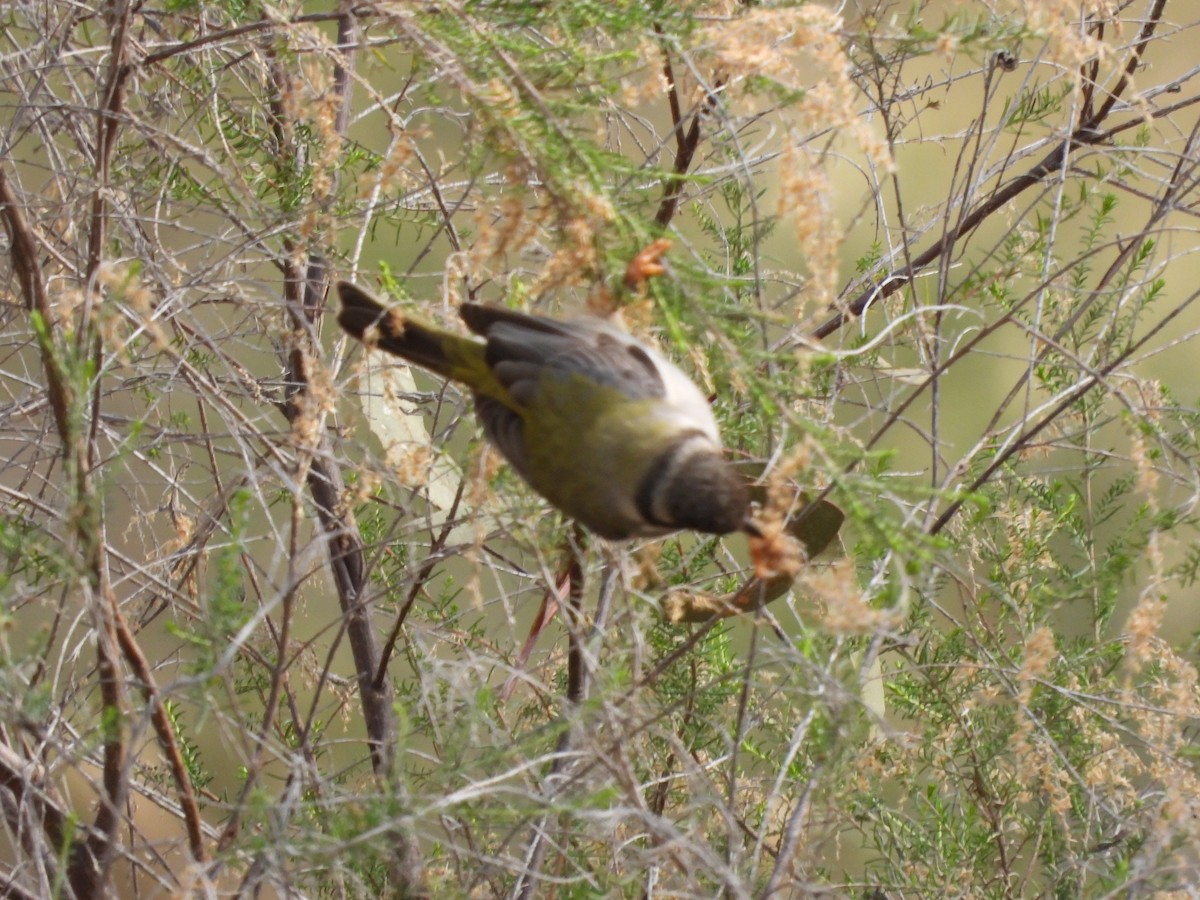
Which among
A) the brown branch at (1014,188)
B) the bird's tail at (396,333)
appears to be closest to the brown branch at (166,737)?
the bird's tail at (396,333)

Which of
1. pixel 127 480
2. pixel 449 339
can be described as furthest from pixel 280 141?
pixel 449 339

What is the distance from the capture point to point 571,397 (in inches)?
47.5

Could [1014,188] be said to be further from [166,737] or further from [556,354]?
[166,737]

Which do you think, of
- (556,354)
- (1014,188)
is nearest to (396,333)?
(556,354)

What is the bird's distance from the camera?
1.12 meters

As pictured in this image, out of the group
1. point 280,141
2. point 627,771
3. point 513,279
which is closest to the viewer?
point 627,771

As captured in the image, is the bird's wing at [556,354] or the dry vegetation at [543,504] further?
the bird's wing at [556,354]

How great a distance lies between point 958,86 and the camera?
8.20 ft

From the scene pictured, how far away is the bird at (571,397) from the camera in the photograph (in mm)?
1118

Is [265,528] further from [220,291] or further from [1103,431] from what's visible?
[1103,431]

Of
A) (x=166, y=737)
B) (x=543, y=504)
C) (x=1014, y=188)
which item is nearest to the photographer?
(x=166, y=737)

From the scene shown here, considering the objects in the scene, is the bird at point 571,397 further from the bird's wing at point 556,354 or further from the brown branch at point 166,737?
the brown branch at point 166,737

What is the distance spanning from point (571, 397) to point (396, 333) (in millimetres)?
181

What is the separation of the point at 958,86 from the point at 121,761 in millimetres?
2055
